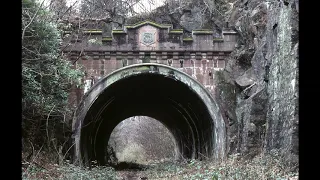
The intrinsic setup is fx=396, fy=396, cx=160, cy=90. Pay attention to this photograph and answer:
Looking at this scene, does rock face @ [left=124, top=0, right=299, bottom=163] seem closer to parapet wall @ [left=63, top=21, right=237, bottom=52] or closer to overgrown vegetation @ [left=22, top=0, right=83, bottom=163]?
parapet wall @ [left=63, top=21, right=237, bottom=52]

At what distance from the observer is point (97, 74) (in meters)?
13.1

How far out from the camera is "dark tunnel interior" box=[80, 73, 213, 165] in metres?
13.9

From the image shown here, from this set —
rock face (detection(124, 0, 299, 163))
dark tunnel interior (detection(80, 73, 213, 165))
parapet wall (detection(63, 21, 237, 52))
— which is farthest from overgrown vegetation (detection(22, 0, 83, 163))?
rock face (detection(124, 0, 299, 163))

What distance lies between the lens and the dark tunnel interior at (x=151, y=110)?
45.5 ft

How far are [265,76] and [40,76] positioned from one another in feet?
19.7

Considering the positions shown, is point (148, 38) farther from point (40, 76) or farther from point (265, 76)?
point (265, 76)

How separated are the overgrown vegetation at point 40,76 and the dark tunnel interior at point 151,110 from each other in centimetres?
189

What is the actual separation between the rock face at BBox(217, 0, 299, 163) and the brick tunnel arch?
1184mm

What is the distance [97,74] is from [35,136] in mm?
3132

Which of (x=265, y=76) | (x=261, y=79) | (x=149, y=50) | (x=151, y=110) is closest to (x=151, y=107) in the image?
(x=151, y=110)

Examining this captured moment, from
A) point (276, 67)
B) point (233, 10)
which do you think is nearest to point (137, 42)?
point (233, 10)

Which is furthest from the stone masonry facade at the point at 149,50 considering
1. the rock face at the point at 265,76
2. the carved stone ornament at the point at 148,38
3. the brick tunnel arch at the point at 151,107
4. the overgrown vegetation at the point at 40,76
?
the overgrown vegetation at the point at 40,76

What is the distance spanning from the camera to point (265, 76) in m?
10.7

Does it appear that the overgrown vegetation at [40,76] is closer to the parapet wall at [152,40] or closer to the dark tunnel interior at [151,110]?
the parapet wall at [152,40]
